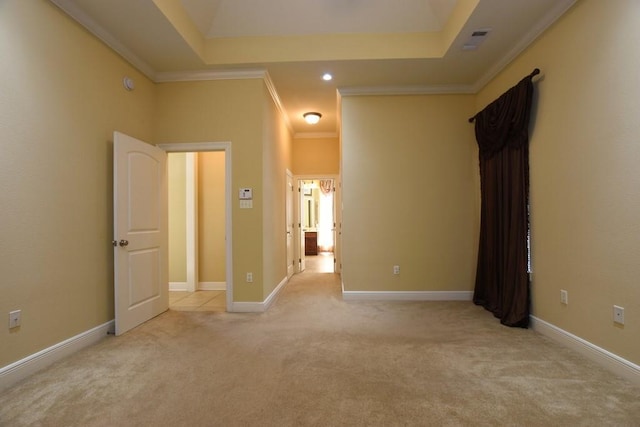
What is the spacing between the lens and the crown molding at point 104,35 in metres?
2.40

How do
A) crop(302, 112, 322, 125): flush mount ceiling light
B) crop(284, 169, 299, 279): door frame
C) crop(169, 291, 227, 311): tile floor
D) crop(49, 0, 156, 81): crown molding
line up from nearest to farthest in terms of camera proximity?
1. crop(49, 0, 156, 81): crown molding
2. crop(169, 291, 227, 311): tile floor
3. crop(302, 112, 322, 125): flush mount ceiling light
4. crop(284, 169, 299, 279): door frame

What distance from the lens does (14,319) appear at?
2.02 meters

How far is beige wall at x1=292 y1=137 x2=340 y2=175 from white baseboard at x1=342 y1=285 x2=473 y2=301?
2903mm

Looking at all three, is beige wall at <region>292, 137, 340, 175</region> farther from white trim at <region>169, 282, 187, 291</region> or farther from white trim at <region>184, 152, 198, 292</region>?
white trim at <region>169, 282, 187, 291</region>

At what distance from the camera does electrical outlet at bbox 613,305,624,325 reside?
2041mm

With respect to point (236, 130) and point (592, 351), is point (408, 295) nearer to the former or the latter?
point (592, 351)

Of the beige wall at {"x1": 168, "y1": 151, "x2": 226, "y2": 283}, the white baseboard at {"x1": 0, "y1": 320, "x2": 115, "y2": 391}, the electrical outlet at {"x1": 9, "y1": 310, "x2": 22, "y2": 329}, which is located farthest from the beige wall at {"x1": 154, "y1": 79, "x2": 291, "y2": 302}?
the electrical outlet at {"x1": 9, "y1": 310, "x2": 22, "y2": 329}

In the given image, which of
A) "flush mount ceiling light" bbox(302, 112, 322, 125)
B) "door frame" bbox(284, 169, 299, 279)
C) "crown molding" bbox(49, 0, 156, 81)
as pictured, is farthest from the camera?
"door frame" bbox(284, 169, 299, 279)

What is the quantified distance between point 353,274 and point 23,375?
3188 millimetres

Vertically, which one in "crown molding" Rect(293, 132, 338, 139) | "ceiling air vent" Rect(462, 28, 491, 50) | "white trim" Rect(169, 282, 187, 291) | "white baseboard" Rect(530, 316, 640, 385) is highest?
"ceiling air vent" Rect(462, 28, 491, 50)

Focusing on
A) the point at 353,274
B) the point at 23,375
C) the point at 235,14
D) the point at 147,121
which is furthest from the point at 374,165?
the point at 23,375

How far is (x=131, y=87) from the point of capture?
3.18 metres

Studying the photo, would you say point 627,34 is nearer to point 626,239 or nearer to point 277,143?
point 626,239

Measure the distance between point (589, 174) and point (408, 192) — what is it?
196 cm
